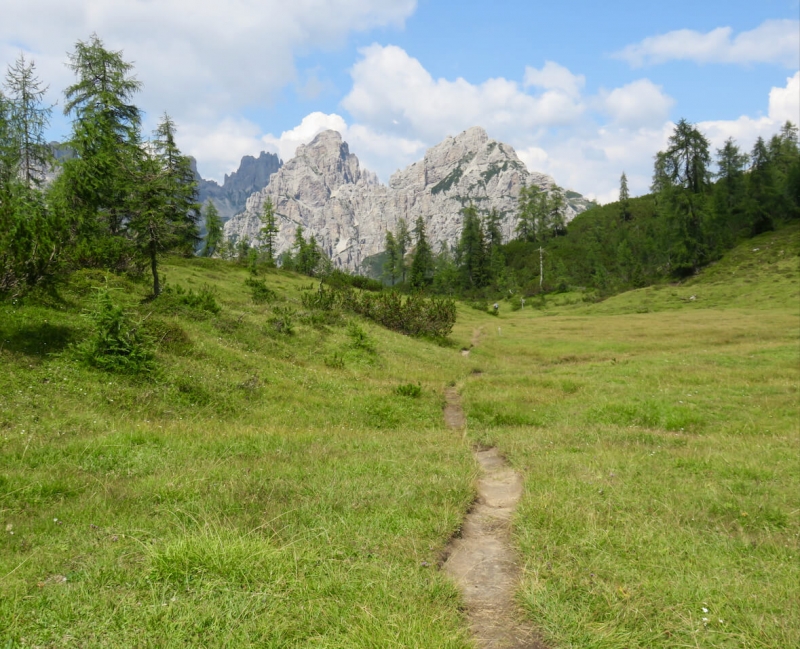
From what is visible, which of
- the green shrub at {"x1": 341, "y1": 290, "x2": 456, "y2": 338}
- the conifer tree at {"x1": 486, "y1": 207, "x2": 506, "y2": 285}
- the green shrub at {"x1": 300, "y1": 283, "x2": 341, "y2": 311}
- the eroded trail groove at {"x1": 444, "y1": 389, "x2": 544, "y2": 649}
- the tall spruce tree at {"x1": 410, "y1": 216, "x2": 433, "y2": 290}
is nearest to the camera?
the eroded trail groove at {"x1": 444, "y1": 389, "x2": 544, "y2": 649}

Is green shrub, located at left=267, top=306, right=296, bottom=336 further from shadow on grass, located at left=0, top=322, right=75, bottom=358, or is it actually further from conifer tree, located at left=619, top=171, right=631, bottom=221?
conifer tree, located at left=619, top=171, right=631, bottom=221

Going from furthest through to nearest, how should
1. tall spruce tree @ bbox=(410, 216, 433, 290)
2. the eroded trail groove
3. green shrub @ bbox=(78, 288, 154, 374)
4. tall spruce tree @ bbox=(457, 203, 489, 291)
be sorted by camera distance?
1. tall spruce tree @ bbox=(457, 203, 489, 291)
2. tall spruce tree @ bbox=(410, 216, 433, 290)
3. green shrub @ bbox=(78, 288, 154, 374)
4. the eroded trail groove

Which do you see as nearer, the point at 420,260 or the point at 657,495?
the point at 657,495

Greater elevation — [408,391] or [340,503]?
[340,503]

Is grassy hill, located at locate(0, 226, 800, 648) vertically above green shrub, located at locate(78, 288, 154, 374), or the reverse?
green shrub, located at locate(78, 288, 154, 374)

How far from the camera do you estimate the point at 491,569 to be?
5.68m

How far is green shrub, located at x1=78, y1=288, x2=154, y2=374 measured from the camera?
43.5 feet

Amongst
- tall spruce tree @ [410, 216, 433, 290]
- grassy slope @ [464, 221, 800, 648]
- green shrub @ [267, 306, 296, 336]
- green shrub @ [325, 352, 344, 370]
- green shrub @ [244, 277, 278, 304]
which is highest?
tall spruce tree @ [410, 216, 433, 290]

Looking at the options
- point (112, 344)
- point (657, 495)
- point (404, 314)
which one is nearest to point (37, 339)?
point (112, 344)

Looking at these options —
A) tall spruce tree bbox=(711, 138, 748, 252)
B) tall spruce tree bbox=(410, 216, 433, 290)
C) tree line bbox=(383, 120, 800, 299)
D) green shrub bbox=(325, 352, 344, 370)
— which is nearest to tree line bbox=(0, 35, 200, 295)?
green shrub bbox=(325, 352, 344, 370)

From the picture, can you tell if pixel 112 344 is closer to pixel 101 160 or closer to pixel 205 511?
pixel 205 511

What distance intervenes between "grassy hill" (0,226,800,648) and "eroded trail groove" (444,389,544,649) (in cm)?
22

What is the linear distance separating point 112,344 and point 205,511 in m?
9.89

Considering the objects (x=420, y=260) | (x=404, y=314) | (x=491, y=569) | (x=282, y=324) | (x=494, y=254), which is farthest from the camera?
(x=494, y=254)
